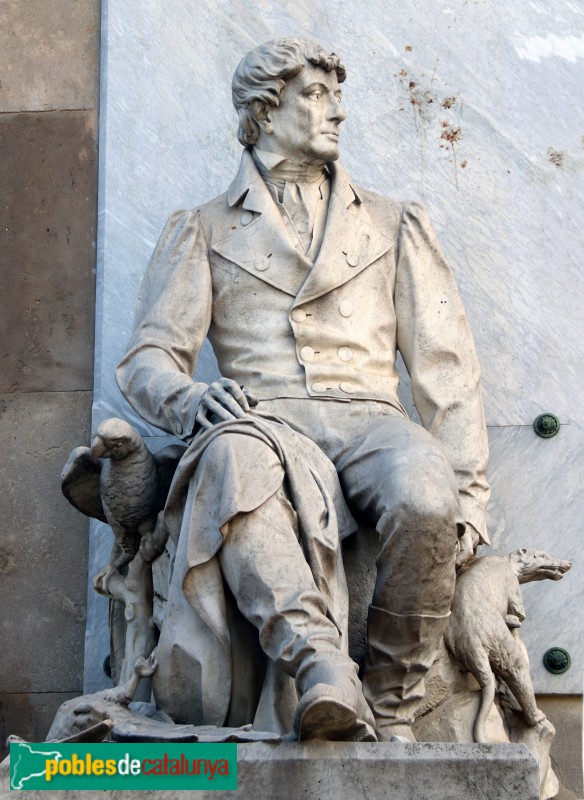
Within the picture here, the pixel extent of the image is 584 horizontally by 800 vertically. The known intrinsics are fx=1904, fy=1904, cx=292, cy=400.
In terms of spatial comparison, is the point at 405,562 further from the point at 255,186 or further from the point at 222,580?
the point at 255,186

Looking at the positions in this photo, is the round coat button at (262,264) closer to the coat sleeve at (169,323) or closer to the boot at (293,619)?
the coat sleeve at (169,323)

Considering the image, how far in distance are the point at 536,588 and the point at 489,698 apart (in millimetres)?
992

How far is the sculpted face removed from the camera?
6000mm

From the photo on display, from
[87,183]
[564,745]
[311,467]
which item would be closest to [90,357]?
[87,183]

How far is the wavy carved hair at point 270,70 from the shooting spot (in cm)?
599

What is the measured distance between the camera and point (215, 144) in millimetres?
7156

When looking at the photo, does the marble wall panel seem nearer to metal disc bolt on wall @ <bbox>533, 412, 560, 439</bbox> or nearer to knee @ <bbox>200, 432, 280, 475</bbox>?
metal disc bolt on wall @ <bbox>533, 412, 560, 439</bbox>

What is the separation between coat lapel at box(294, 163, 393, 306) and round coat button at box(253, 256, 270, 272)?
5.7 inches

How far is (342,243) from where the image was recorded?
598cm

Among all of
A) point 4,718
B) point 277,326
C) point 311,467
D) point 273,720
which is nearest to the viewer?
point 273,720

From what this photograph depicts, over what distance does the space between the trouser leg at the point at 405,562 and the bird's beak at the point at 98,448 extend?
0.71 metres

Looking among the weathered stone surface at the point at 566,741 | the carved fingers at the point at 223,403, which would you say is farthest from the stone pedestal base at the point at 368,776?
the weathered stone surface at the point at 566,741

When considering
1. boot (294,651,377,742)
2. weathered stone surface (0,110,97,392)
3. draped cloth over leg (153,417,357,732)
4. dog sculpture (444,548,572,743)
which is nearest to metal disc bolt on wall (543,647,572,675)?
dog sculpture (444,548,572,743)

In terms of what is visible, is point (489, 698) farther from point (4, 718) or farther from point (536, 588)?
point (4, 718)
